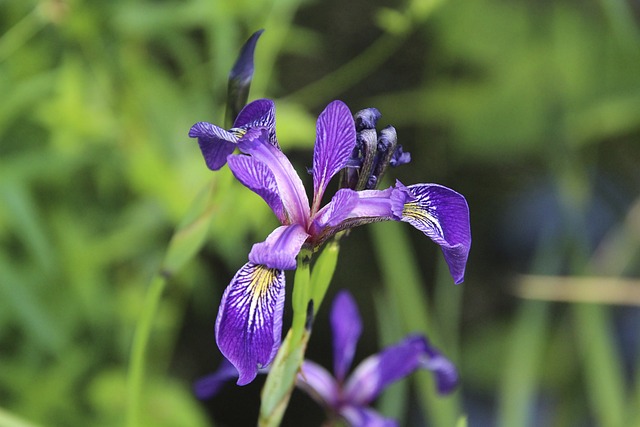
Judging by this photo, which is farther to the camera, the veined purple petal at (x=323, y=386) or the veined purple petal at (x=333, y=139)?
the veined purple petal at (x=323, y=386)

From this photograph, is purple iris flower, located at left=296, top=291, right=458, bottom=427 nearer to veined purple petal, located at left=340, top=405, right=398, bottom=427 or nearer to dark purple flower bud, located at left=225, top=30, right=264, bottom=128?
veined purple petal, located at left=340, top=405, right=398, bottom=427

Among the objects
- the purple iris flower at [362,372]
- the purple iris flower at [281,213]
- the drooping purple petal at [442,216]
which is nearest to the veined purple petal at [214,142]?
the purple iris flower at [281,213]

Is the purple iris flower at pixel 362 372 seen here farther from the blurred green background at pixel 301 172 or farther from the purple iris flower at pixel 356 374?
the blurred green background at pixel 301 172

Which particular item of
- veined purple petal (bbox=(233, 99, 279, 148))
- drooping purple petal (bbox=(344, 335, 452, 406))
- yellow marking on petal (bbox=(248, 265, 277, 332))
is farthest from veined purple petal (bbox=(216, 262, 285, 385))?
drooping purple petal (bbox=(344, 335, 452, 406))

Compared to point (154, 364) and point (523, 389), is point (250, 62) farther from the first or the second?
point (154, 364)

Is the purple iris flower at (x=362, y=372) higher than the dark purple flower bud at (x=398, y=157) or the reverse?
the reverse

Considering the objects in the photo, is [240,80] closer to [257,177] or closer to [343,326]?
[257,177]

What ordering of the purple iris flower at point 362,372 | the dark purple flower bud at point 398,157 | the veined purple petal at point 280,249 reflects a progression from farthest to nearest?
the purple iris flower at point 362,372 → the dark purple flower bud at point 398,157 → the veined purple petal at point 280,249

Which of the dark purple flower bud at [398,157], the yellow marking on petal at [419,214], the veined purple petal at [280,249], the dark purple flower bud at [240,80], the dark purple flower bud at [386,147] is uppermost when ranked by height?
the dark purple flower bud at [240,80]
